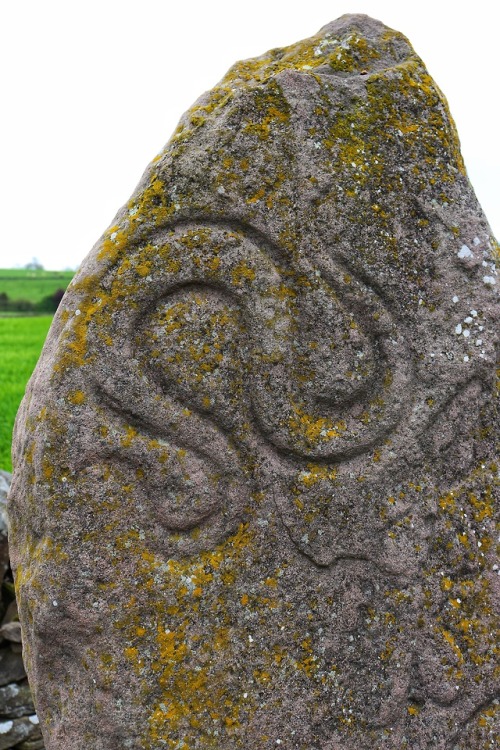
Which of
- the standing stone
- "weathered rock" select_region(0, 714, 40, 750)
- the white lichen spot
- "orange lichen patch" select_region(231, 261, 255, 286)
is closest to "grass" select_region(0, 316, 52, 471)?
"weathered rock" select_region(0, 714, 40, 750)

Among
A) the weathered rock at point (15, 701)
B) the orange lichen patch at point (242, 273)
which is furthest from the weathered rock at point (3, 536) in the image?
the orange lichen patch at point (242, 273)

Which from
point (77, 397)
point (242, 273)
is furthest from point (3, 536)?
point (242, 273)

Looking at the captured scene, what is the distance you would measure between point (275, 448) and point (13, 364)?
9.29 metres

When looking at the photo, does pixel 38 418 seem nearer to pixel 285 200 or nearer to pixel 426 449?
pixel 285 200

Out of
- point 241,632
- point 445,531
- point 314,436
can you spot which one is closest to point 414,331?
point 314,436

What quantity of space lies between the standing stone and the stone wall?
70.8 inches

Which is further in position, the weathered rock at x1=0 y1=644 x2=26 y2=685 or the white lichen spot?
the weathered rock at x1=0 y1=644 x2=26 y2=685

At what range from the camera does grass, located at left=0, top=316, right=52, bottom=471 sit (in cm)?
737

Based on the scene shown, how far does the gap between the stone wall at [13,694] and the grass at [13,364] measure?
240 cm

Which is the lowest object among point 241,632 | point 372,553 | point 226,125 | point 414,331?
point 241,632

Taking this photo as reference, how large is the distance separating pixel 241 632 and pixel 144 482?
596mm

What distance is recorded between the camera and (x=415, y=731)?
247 centimetres

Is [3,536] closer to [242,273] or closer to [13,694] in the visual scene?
[13,694]

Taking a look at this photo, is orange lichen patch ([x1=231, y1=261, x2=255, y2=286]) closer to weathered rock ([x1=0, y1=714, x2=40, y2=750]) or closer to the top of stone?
the top of stone
